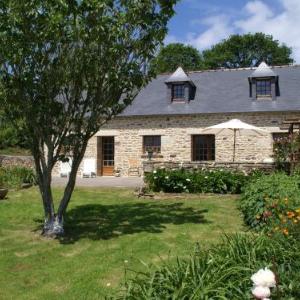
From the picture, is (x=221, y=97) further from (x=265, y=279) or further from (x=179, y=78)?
(x=265, y=279)

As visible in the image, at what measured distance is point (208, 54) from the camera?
151 ft

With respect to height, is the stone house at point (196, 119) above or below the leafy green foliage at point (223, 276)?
above

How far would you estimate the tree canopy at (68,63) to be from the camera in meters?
7.74

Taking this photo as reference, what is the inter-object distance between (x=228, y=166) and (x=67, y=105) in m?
7.28

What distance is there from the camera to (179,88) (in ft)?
73.8

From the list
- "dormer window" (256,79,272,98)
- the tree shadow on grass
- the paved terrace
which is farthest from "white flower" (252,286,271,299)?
"dormer window" (256,79,272,98)

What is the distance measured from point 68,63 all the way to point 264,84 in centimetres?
1492

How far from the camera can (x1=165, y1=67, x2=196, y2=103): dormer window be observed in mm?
22219

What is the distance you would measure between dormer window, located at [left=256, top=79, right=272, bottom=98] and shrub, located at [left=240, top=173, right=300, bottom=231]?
1208cm

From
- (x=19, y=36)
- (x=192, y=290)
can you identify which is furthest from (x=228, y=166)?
(x=192, y=290)

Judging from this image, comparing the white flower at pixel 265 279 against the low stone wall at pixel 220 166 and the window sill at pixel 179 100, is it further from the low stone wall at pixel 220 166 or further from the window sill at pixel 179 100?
the window sill at pixel 179 100

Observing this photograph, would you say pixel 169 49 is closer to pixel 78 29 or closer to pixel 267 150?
pixel 267 150

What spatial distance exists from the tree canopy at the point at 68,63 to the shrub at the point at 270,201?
3.12m

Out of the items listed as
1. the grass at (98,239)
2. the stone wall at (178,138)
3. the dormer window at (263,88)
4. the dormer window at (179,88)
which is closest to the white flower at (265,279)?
the grass at (98,239)
